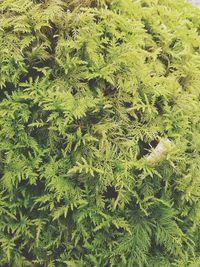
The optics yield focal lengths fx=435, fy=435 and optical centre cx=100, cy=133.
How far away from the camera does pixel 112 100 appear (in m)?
2.25

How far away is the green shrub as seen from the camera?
215 centimetres

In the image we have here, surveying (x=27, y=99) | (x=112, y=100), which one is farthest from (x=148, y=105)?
(x=27, y=99)

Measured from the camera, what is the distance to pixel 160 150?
7.19ft

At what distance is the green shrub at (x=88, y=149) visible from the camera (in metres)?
2.15

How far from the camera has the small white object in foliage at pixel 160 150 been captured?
7.06 feet

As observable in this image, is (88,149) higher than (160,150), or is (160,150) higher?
(160,150)

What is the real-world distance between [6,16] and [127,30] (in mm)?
657

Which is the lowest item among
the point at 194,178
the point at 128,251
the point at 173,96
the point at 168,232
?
the point at 128,251

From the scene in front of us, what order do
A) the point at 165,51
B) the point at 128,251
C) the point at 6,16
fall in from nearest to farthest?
1. the point at 128,251
2. the point at 6,16
3. the point at 165,51

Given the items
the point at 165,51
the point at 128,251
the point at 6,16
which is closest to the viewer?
the point at 128,251

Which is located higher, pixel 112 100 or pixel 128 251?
pixel 112 100

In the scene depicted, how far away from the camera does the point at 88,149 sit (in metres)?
2.16

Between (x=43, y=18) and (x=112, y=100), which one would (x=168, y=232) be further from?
(x=43, y=18)

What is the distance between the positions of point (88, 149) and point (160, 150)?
0.36 metres
